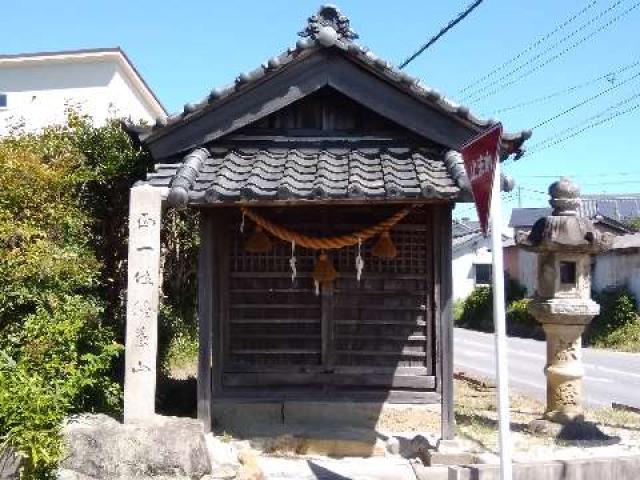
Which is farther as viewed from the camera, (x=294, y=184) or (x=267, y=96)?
(x=267, y=96)

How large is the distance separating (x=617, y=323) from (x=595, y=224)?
5.36 metres

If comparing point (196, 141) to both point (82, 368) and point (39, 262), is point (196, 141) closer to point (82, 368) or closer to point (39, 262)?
point (39, 262)

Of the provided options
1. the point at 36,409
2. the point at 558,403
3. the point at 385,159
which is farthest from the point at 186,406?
the point at 558,403

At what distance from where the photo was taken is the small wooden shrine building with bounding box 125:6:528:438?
8.12m

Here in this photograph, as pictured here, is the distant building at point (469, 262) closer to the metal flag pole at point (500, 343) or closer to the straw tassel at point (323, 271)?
the straw tassel at point (323, 271)

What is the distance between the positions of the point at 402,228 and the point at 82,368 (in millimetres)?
4302

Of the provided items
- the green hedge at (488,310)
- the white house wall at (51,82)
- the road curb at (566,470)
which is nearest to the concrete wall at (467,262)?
the green hedge at (488,310)

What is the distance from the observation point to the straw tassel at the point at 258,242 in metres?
8.73

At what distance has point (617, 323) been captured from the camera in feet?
94.5

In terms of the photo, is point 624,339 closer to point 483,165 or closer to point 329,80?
point 329,80

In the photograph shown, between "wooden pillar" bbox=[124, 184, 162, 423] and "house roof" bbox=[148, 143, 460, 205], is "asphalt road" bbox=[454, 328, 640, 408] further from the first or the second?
"wooden pillar" bbox=[124, 184, 162, 423]

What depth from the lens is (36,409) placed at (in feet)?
19.7

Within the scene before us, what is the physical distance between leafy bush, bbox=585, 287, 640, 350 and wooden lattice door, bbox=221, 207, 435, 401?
21.3 m

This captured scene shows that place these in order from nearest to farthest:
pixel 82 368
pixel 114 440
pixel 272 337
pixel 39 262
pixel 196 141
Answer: pixel 114 440, pixel 82 368, pixel 39 262, pixel 196 141, pixel 272 337
